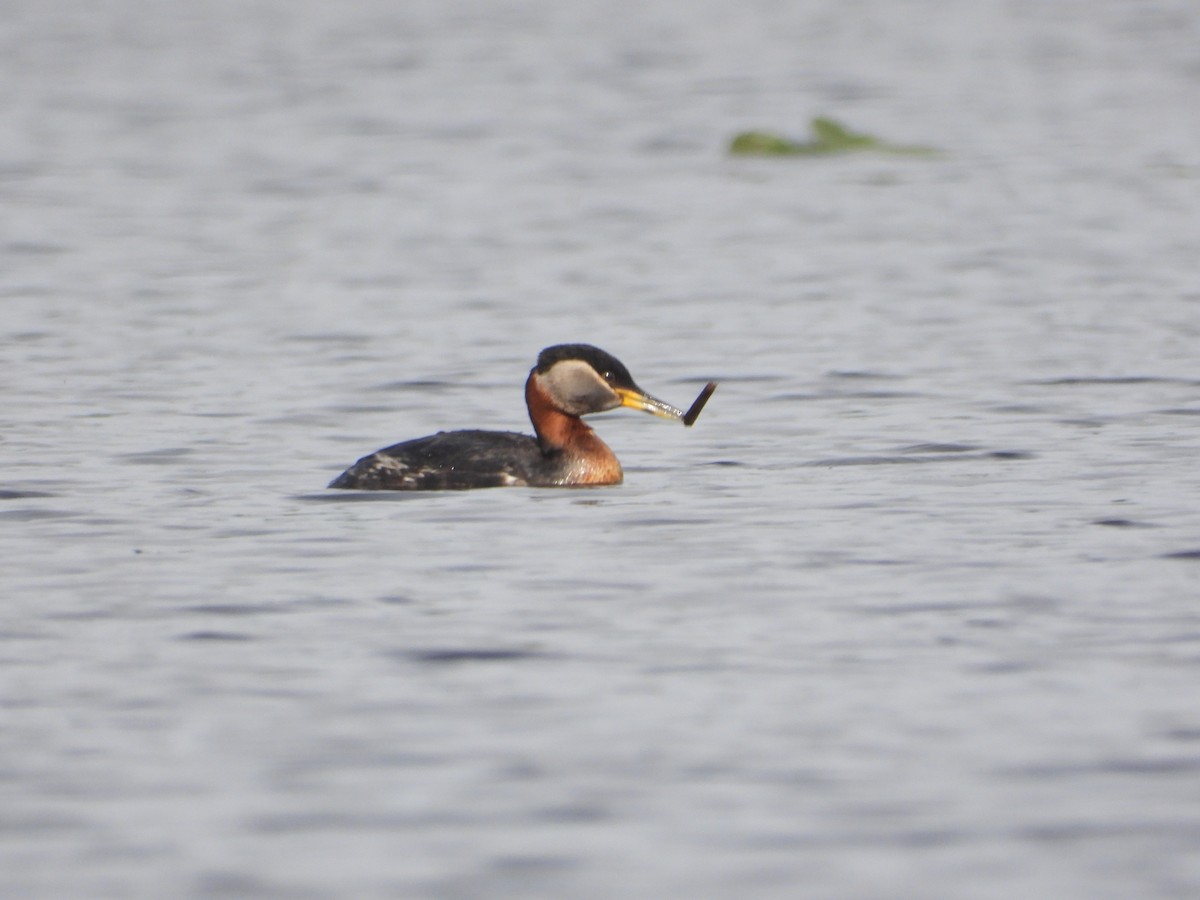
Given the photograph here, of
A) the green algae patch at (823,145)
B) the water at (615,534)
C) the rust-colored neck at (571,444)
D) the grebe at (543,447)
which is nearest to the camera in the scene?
the water at (615,534)

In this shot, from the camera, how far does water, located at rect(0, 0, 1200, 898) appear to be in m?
6.92

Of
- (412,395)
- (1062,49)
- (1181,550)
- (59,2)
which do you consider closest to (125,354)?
(412,395)

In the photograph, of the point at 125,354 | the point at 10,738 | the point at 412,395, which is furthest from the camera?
the point at 125,354

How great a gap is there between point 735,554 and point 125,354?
27.6 ft

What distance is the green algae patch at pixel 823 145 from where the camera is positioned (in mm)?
29859

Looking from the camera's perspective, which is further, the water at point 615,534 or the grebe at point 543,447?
the grebe at point 543,447

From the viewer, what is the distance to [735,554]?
10.7 metres

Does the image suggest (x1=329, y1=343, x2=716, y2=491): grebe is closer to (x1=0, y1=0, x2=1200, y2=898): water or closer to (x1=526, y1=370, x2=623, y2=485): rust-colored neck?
(x1=526, y1=370, x2=623, y2=485): rust-colored neck

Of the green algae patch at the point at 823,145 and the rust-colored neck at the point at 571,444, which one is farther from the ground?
the rust-colored neck at the point at 571,444

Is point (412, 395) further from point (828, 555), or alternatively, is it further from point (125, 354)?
point (828, 555)

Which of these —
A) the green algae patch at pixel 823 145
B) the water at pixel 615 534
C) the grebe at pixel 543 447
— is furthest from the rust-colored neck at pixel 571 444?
the green algae patch at pixel 823 145

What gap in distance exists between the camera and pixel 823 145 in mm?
30375

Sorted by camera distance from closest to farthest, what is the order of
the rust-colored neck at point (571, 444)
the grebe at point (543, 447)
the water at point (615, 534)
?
the water at point (615, 534)
the grebe at point (543, 447)
the rust-colored neck at point (571, 444)

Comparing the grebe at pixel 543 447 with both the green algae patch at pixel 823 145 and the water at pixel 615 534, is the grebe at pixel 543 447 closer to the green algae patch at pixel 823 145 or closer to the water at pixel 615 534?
the water at pixel 615 534
